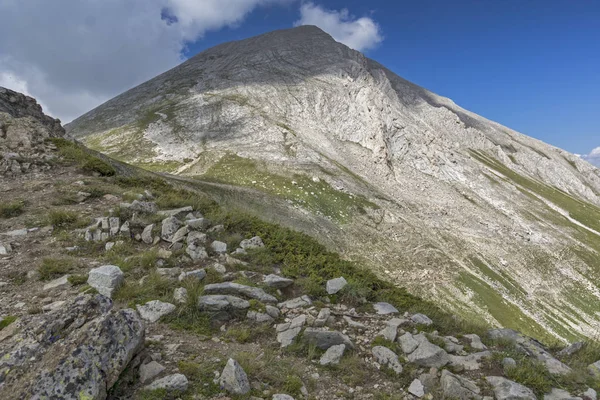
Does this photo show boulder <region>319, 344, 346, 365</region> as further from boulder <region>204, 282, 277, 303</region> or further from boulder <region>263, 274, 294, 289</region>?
boulder <region>263, 274, 294, 289</region>

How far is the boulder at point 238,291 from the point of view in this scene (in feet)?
29.4

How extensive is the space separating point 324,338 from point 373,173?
73005 mm

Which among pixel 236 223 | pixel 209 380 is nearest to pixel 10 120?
pixel 236 223

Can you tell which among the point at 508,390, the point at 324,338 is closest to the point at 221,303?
the point at 324,338

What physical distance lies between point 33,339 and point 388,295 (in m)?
9.16

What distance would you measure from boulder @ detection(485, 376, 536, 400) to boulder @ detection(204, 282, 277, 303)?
5.32m

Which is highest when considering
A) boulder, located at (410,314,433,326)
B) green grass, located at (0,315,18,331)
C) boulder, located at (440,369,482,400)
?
boulder, located at (410,314,433,326)

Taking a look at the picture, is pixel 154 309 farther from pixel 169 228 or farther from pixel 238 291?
pixel 169 228

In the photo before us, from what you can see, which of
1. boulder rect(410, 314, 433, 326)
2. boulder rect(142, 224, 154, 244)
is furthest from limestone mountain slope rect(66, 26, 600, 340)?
boulder rect(410, 314, 433, 326)

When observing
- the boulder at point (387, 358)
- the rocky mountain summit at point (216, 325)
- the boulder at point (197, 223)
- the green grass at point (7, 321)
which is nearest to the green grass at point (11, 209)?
the rocky mountain summit at point (216, 325)

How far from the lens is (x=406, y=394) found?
21.8 feet

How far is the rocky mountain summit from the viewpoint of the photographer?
5664 millimetres

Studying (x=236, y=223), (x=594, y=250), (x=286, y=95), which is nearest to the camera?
(x=236, y=223)

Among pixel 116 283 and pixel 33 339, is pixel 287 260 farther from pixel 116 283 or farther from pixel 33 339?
pixel 33 339
